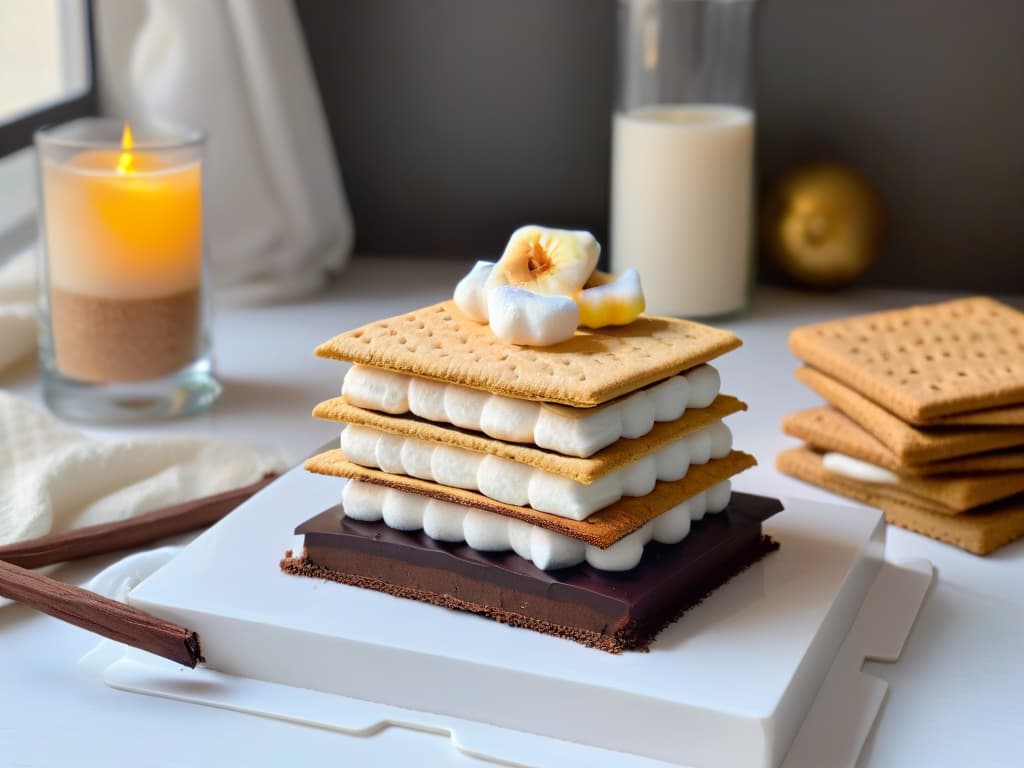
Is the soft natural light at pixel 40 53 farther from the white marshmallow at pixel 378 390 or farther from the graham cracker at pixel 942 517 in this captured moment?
the graham cracker at pixel 942 517

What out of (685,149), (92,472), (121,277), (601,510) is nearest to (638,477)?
(601,510)

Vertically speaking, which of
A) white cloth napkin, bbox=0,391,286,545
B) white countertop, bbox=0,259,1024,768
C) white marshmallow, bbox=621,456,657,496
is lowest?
white countertop, bbox=0,259,1024,768

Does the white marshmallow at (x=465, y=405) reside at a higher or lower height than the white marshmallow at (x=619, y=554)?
higher

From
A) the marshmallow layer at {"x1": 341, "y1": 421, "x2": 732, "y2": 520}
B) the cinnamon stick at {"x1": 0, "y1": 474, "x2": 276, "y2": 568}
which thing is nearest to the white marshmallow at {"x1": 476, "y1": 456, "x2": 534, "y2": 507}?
the marshmallow layer at {"x1": 341, "y1": 421, "x2": 732, "y2": 520}

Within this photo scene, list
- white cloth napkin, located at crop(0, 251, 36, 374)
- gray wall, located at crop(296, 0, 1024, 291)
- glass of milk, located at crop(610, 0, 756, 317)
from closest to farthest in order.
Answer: white cloth napkin, located at crop(0, 251, 36, 374) < glass of milk, located at crop(610, 0, 756, 317) < gray wall, located at crop(296, 0, 1024, 291)

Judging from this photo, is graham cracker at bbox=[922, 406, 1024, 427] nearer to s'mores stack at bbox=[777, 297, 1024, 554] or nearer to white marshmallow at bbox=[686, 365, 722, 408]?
s'mores stack at bbox=[777, 297, 1024, 554]

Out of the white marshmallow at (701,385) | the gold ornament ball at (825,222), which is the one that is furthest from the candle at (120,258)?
the gold ornament ball at (825,222)

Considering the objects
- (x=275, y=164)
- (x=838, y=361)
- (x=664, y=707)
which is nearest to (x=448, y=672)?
(x=664, y=707)
